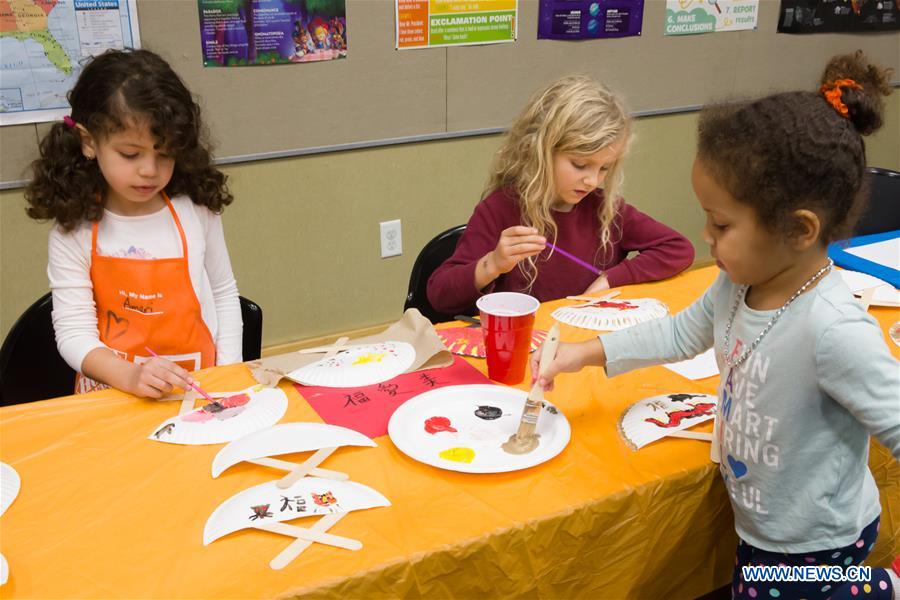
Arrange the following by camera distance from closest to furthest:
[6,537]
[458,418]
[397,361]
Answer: [6,537] < [458,418] < [397,361]

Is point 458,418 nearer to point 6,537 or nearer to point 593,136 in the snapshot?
point 6,537

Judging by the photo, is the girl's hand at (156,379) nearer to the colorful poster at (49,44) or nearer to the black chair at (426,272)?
the black chair at (426,272)

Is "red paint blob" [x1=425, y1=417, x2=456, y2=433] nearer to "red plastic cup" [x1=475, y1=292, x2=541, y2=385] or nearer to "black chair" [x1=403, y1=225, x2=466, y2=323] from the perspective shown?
"red plastic cup" [x1=475, y1=292, x2=541, y2=385]

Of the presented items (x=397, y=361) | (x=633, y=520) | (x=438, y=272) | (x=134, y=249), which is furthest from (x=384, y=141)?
(x=633, y=520)

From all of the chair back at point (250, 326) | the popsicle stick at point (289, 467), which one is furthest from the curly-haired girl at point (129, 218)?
the popsicle stick at point (289, 467)

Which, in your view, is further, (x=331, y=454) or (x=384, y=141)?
(x=384, y=141)

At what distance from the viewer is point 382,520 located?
94 cm

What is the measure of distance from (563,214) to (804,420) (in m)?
0.94

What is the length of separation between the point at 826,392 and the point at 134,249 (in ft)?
4.18

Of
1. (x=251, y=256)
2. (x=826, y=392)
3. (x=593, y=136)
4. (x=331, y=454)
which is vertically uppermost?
(x=593, y=136)

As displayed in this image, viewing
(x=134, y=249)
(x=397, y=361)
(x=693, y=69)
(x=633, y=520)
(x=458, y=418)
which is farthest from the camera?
(x=693, y=69)

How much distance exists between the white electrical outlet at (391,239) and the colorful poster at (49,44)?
107cm

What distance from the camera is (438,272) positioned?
1747mm

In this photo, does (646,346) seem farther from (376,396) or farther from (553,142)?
(553,142)
